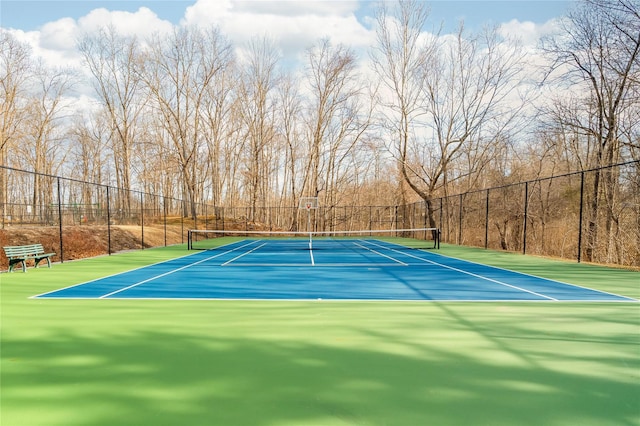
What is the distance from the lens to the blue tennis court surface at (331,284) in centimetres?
638

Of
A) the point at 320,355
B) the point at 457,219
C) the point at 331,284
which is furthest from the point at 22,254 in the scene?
the point at 457,219

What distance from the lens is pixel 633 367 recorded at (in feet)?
10.8

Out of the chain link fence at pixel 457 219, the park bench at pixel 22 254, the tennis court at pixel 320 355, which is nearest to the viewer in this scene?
the tennis court at pixel 320 355

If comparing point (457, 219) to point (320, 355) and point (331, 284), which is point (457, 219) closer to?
point (331, 284)

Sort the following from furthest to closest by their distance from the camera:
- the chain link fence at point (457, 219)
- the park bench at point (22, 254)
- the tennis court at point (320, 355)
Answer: the chain link fence at point (457, 219) → the park bench at point (22, 254) → the tennis court at point (320, 355)

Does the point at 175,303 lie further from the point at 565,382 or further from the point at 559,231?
the point at 559,231

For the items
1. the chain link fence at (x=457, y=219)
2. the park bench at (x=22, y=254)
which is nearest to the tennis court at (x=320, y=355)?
the park bench at (x=22, y=254)

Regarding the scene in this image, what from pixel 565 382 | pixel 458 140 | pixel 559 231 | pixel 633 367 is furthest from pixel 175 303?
pixel 458 140

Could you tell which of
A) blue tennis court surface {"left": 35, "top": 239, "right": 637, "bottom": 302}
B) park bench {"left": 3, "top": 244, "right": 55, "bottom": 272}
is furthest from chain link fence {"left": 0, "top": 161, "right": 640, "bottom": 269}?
blue tennis court surface {"left": 35, "top": 239, "right": 637, "bottom": 302}

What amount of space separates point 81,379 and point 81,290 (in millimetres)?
4587

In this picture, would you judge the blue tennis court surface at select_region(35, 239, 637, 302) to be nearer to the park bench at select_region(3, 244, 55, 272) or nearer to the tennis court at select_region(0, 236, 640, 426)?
the tennis court at select_region(0, 236, 640, 426)

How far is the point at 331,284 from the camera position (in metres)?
7.59

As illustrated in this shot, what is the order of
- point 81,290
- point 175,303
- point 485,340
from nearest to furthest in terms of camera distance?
point 485,340
point 175,303
point 81,290

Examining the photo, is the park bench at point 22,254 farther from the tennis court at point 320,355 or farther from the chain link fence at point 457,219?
the tennis court at point 320,355
